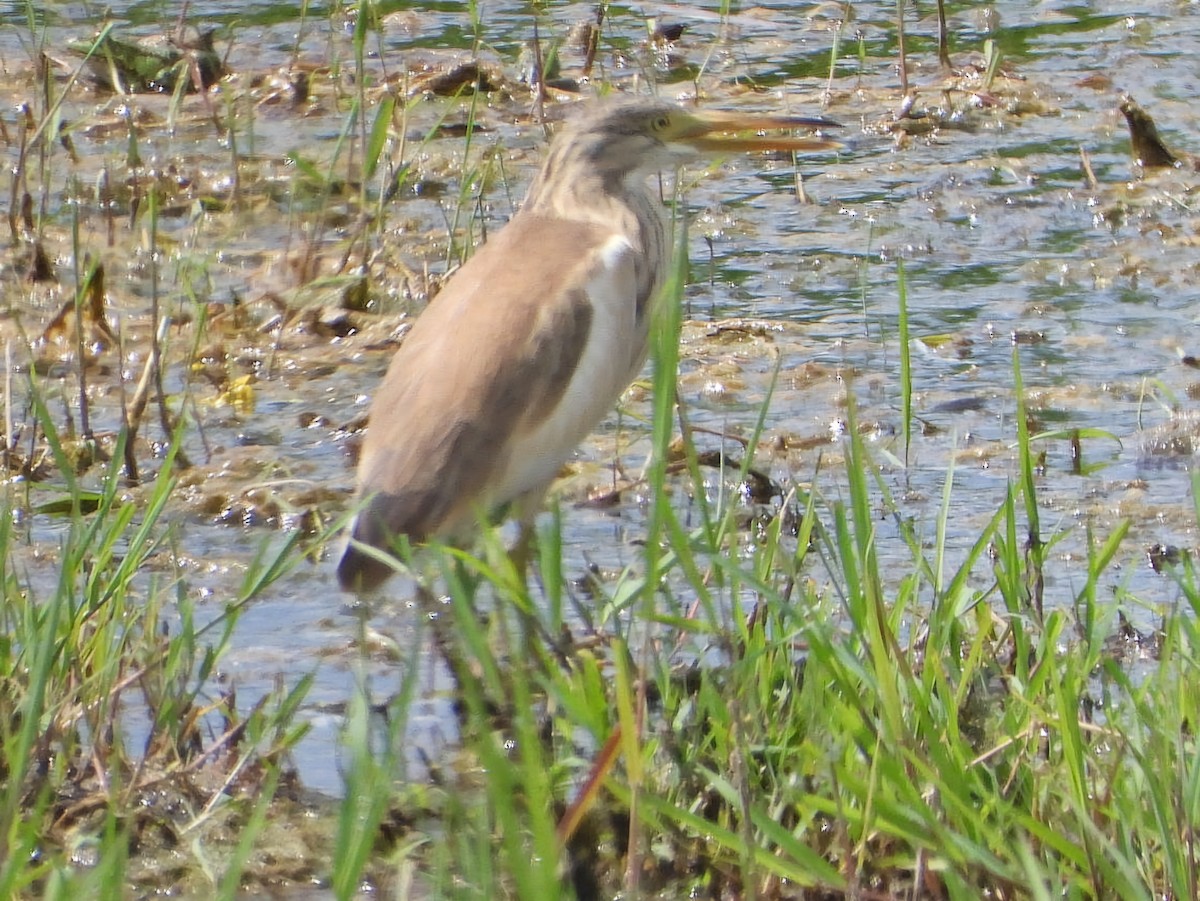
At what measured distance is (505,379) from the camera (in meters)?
3.37

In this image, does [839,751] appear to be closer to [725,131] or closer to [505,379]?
[505,379]

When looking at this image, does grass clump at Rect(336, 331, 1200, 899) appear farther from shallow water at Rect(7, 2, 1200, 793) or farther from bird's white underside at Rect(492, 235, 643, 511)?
bird's white underside at Rect(492, 235, 643, 511)

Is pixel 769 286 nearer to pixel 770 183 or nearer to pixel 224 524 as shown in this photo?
pixel 770 183

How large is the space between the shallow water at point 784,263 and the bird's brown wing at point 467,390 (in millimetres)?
259

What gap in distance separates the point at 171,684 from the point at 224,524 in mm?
1325

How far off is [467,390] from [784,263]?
2.10 meters

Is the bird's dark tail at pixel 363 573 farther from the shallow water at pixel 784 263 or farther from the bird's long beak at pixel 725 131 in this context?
the bird's long beak at pixel 725 131

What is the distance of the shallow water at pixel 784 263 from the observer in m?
3.83

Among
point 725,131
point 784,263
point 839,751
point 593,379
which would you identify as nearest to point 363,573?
point 593,379

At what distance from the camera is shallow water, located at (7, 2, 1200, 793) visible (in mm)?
3828

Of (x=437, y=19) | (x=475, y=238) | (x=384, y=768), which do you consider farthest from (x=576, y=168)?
(x=437, y=19)

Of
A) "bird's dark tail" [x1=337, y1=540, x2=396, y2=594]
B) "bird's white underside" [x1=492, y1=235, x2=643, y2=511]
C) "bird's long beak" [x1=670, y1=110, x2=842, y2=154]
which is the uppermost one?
"bird's long beak" [x1=670, y1=110, x2=842, y2=154]

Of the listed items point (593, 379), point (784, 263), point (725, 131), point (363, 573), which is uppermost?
point (725, 131)

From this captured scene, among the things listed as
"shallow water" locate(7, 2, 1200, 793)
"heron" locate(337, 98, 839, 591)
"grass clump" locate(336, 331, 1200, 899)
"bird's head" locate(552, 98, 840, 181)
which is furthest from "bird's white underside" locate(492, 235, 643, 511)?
"grass clump" locate(336, 331, 1200, 899)
